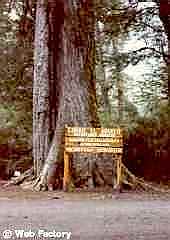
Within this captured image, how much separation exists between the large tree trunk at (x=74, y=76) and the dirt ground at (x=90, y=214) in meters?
2.15

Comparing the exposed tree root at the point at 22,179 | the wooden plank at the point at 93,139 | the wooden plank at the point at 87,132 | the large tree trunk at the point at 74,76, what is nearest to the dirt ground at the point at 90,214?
the wooden plank at the point at 93,139

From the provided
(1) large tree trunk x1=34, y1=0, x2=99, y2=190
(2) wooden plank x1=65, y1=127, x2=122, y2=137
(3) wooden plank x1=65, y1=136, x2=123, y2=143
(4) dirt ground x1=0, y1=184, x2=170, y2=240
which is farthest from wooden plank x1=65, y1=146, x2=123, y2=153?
(4) dirt ground x1=0, y1=184, x2=170, y2=240

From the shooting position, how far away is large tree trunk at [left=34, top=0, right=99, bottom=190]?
13.7 meters

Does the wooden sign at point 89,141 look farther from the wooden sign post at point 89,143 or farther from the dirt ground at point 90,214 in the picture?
the dirt ground at point 90,214

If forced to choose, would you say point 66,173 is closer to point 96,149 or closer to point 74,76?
point 96,149

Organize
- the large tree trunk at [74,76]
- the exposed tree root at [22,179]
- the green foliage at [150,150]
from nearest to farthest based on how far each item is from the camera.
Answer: the large tree trunk at [74,76], the exposed tree root at [22,179], the green foliage at [150,150]

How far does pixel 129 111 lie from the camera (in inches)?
754

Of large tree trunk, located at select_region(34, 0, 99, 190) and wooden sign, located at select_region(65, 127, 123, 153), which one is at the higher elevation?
large tree trunk, located at select_region(34, 0, 99, 190)

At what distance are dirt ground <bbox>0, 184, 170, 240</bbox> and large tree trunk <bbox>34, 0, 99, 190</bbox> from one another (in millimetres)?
2148

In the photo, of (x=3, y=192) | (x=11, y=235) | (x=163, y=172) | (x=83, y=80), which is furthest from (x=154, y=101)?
(x=11, y=235)

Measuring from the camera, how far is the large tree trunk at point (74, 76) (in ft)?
45.1

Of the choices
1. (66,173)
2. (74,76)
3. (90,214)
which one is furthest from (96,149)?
(90,214)

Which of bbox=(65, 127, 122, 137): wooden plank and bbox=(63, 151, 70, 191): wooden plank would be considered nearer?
bbox=(63, 151, 70, 191): wooden plank

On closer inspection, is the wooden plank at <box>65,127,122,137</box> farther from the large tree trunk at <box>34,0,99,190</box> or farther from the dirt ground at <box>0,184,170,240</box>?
the dirt ground at <box>0,184,170,240</box>
